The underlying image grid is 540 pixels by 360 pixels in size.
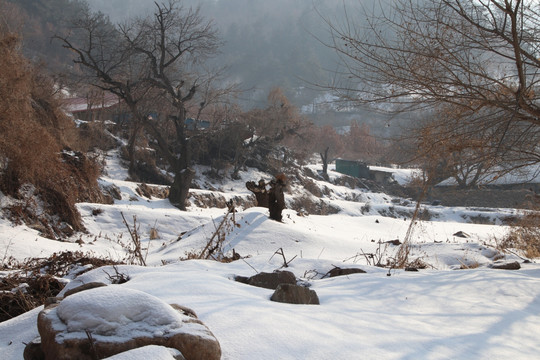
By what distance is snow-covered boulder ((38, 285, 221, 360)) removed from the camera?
62.0 inches

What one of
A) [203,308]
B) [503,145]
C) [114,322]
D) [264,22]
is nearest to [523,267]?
[503,145]

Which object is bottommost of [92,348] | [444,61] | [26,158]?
[92,348]

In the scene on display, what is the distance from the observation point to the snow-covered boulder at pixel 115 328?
1574 mm

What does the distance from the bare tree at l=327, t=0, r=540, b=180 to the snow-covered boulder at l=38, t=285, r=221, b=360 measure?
14.4 feet

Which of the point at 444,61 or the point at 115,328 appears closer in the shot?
the point at 115,328

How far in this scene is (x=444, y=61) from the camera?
539 centimetres

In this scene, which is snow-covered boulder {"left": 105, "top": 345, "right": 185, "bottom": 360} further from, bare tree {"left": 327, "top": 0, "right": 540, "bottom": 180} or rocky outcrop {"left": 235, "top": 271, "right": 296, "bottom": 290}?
bare tree {"left": 327, "top": 0, "right": 540, "bottom": 180}

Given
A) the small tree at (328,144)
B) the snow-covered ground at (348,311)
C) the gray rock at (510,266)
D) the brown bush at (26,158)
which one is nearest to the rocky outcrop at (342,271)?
the snow-covered ground at (348,311)

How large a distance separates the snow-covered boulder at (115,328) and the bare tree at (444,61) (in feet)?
14.4

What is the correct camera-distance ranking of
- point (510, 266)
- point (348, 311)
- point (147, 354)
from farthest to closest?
point (510, 266), point (348, 311), point (147, 354)

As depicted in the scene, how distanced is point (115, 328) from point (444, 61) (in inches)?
206

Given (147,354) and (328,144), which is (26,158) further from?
(328,144)

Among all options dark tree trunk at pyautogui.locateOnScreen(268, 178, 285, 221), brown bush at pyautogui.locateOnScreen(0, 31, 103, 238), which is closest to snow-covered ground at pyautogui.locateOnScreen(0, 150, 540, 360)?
brown bush at pyautogui.locateOnScreen(0, 31, 103, 238)

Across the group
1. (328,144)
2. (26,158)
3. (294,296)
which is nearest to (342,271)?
(294,296)
